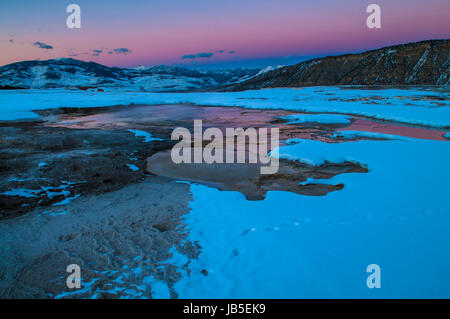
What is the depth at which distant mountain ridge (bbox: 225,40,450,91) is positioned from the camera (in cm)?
5259

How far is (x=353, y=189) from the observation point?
17.1 ft

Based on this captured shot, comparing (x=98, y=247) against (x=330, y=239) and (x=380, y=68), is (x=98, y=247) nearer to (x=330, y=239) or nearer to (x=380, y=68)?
(x=330, y=239)

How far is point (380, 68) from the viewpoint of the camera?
2365 inches

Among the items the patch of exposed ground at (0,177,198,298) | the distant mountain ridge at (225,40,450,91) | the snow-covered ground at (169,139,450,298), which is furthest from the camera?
the distant mountain ridge at (225,40,450,91)

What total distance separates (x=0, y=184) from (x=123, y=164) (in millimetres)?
2887

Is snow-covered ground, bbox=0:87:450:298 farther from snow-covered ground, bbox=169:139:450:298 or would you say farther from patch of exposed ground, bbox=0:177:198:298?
patch of exposed ground, bbox=0:177:198:298

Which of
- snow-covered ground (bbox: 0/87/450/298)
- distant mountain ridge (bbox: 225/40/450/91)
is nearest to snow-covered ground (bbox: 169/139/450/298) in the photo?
snow-covered ground (bbox: 0/87/450/298)

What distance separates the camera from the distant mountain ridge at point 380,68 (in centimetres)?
5259

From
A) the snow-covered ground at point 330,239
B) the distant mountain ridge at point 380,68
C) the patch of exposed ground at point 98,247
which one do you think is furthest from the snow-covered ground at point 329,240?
the distant mountain ridge at point 380,68

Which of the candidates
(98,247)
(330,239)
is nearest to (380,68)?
(330,239)

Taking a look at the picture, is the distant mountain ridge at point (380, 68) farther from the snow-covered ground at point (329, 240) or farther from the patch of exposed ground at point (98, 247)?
the patch of exposed ground at point (98, 247)

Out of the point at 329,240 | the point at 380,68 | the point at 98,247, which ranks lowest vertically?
the point at 98,247
